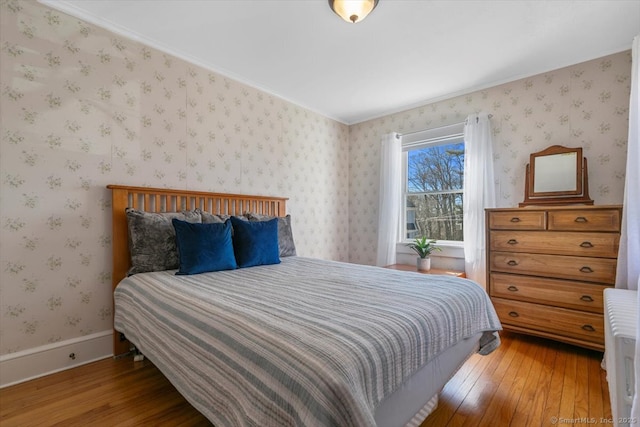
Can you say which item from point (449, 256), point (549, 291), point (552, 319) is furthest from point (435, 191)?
point (552, 319)

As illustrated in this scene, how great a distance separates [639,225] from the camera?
188 centimetres

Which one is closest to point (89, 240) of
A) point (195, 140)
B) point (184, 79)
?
point (195, 140)

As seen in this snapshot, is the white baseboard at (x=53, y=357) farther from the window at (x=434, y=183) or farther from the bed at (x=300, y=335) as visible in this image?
the window at (x=434, y=183)

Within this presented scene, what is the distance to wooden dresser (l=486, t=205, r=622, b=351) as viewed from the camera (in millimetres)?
2086

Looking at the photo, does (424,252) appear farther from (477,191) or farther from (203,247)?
(203,247)

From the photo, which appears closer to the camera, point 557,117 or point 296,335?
point 296,335

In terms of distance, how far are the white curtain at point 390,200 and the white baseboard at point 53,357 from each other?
292cm

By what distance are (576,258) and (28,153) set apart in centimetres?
393

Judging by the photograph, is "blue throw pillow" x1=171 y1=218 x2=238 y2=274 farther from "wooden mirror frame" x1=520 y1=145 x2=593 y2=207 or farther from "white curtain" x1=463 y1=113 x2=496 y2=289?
"wooden mirror frame" x1=520 y1=145 x2=593 y2=207

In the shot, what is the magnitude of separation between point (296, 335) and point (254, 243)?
4.98 feet

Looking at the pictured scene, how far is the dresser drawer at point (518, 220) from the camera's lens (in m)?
2.34

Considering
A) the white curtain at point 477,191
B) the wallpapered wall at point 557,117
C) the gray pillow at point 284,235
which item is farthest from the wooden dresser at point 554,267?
the gray pillow at point 284,235

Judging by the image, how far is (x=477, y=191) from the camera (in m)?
2.98

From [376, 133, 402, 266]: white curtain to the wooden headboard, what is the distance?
163 cm
